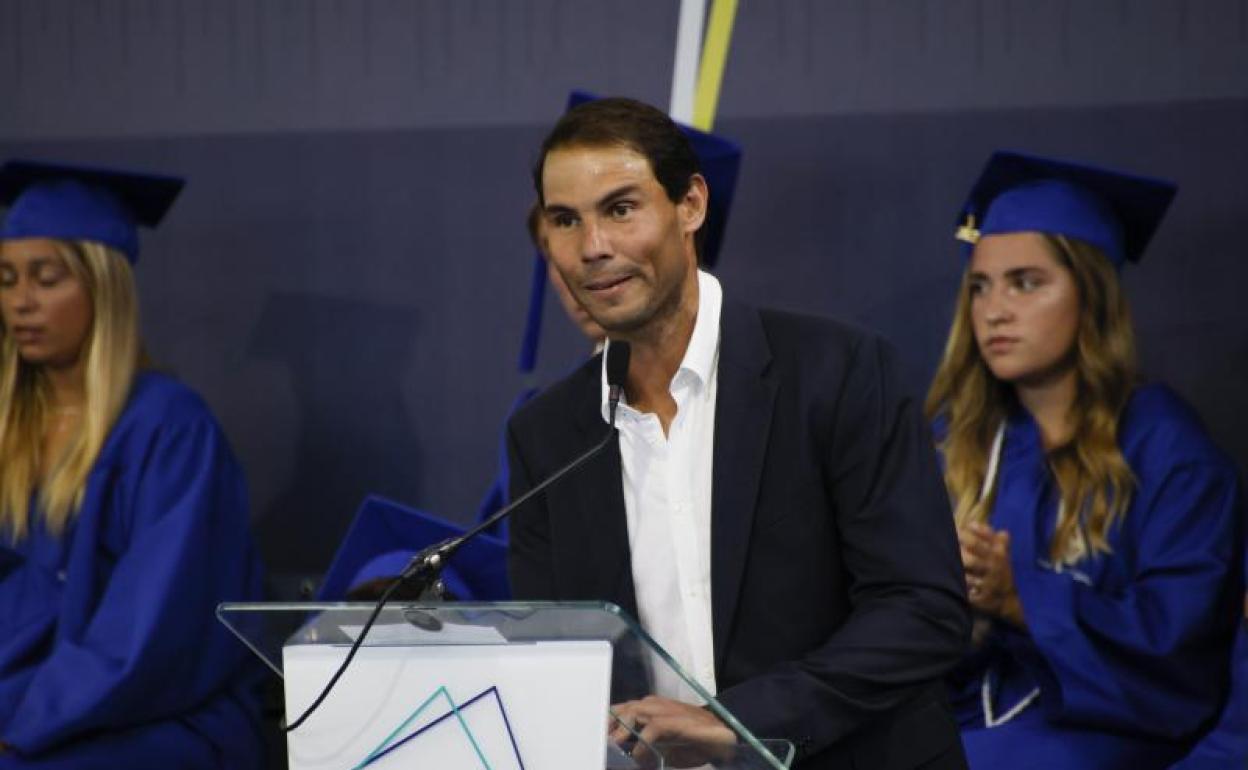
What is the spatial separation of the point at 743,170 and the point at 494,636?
8.86 ft

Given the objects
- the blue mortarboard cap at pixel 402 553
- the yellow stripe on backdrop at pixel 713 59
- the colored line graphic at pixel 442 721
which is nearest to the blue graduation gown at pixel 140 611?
the blue mortarboard cap at pixel 402 553

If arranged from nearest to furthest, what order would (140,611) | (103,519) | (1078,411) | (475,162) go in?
(1078,411) < (140,611) < (103,519) < (475,162)

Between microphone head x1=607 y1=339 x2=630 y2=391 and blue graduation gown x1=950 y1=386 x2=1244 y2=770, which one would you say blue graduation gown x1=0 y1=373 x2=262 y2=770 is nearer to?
blue graduation gown x1=950 y1=386 x2=1244 y2=770

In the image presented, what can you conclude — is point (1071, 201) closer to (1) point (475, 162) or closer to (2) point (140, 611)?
(1) point (475, 162)

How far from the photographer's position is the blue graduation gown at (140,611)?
3.56m

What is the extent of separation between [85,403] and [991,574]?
2.06m

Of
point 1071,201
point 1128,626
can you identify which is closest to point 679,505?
point 1128,626

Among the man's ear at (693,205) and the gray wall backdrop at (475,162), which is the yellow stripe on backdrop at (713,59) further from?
the man's ear at (693,205)

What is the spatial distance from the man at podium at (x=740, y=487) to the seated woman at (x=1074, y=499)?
1063 mm

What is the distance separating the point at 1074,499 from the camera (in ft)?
10.9

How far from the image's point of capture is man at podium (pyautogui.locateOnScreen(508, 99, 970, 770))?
6.93 feet

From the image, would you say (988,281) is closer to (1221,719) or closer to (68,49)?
(1221,719)

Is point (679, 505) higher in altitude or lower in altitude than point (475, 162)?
lower

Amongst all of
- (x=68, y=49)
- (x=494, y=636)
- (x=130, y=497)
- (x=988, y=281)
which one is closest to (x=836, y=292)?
(x=988, y=281)
